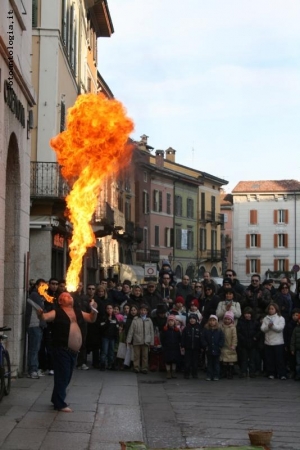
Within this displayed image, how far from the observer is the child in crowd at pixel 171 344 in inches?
704

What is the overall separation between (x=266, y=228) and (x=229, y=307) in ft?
245

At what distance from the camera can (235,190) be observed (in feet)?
306

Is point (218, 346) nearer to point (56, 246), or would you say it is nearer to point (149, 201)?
point (56, 246)

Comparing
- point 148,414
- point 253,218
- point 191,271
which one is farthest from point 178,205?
point 148,414

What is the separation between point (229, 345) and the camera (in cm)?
1766

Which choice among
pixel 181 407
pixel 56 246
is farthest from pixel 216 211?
pixel 181 407

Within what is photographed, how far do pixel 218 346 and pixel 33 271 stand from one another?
9.23 meters

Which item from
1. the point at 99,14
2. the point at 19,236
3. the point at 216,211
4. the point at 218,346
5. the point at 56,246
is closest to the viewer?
the point at 19,236

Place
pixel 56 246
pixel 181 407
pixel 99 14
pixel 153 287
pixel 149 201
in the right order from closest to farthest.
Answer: pixel 181 407 < pixel 153 287 < pixel 56 246 < pixel 99 14 < pixel 149 201

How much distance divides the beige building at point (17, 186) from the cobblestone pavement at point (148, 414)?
1.17 metres

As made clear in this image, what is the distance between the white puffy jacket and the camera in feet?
58.6

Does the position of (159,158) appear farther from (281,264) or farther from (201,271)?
(281,264)

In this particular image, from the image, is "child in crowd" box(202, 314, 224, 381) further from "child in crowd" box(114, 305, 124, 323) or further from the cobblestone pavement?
"child in crowd" box(114, 305, 124, 323)

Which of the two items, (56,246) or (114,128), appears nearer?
(114,128)
